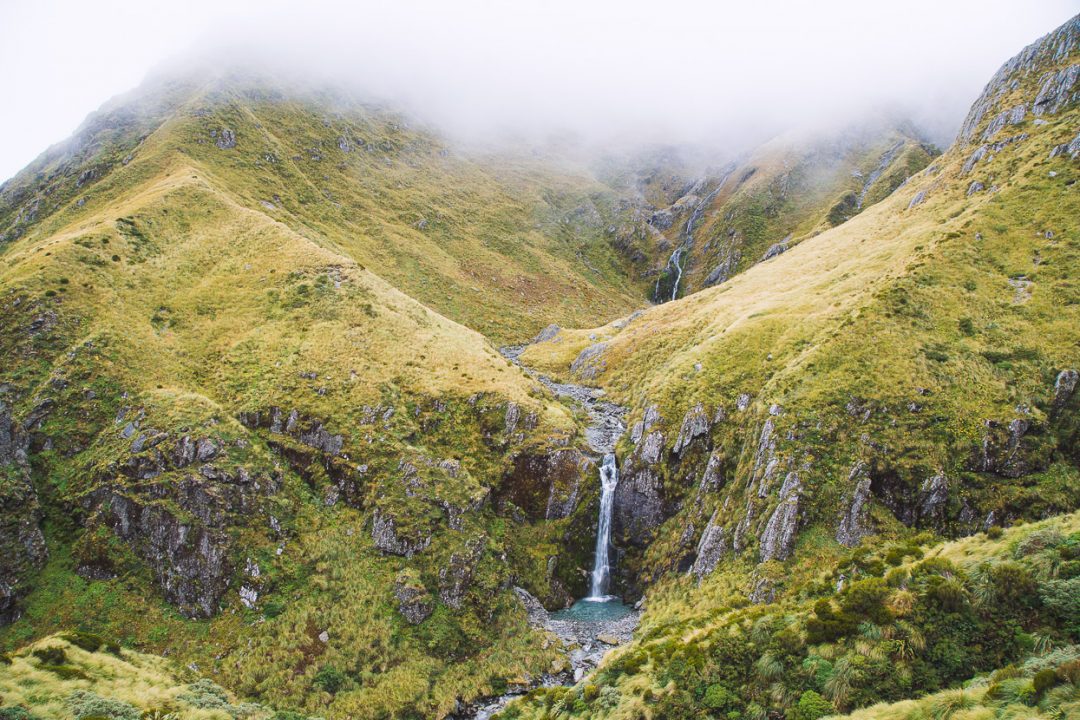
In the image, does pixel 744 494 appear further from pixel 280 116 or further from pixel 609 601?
pixel 280 116

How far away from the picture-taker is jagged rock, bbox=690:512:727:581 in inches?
1630

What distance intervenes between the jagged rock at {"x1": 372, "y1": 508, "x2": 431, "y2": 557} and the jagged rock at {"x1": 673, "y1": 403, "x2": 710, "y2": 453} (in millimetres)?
26198

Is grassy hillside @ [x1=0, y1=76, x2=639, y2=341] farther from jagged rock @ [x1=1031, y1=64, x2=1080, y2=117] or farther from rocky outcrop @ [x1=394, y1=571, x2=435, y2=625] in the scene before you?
→ jagged rock @ [x1=1031, y1=64, x2=1080, y2=117]

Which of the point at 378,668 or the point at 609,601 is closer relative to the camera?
the point at 378,668

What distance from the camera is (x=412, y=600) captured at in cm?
4159

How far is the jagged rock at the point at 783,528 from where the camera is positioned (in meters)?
37.8

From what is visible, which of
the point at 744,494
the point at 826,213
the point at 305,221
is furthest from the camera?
the point at 826,213

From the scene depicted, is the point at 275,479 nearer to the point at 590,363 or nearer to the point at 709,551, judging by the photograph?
the point at 709,551

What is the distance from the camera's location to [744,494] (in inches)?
1711

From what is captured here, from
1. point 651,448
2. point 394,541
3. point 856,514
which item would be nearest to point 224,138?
point 394,541

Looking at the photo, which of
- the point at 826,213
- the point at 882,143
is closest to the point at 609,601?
the point at 826,213

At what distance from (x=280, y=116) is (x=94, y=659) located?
171 meters

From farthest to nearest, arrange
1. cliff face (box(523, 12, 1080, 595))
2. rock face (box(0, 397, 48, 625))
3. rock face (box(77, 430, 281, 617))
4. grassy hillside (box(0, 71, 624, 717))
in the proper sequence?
rock face (box(77, 430, 281, 617)), grassy hillside (box(0, 71, 624, 717)), cliff face (box(523, 12, 1080, 595)), rock face (box(0, 397, 48, 625))

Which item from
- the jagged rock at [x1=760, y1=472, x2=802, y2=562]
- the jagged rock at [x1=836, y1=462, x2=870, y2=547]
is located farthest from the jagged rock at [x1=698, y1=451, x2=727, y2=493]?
the jagged rock at [x1=836, y1=462, x2=870, y2=547]
